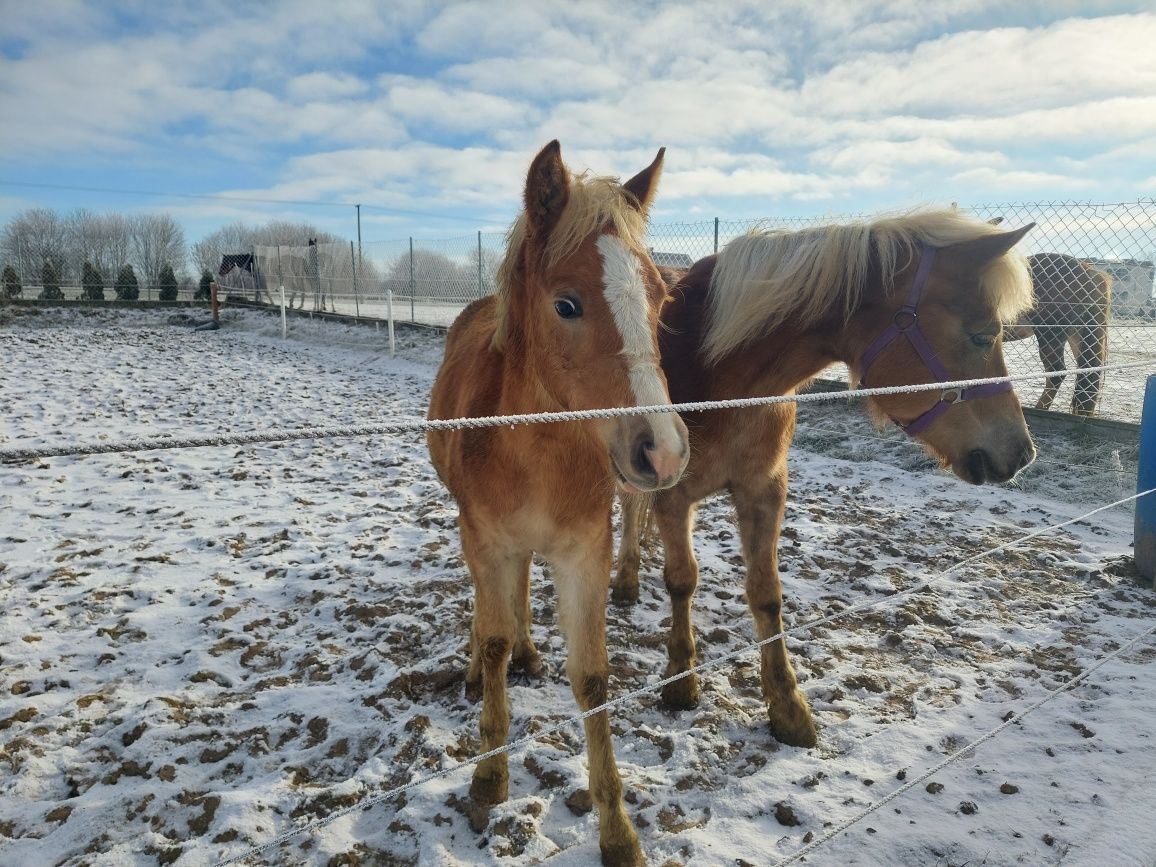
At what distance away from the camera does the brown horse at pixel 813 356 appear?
95.4 inches

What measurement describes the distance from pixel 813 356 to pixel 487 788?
213 centimetres

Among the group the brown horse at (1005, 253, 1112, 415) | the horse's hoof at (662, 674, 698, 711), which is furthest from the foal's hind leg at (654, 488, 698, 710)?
the brown horse at (1005, 253, 1112, 415)

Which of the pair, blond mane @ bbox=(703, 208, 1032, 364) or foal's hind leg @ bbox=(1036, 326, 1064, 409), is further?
foal's hind leg @ bbox=(1036, 326, 1064, 409)

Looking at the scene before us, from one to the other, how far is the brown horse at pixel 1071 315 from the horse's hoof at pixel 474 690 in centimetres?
655

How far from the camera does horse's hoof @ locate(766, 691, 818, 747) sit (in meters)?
2.55

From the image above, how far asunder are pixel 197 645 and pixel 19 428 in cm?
579

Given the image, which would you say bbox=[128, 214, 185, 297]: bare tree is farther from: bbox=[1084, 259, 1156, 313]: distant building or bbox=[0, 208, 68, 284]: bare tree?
bbox=[1084, 259, 1156, 313]: distant building

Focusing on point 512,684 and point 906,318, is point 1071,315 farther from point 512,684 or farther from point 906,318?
point 512,684

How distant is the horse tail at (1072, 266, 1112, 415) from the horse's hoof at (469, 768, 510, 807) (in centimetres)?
685

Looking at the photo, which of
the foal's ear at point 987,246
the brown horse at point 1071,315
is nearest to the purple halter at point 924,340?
the foal's ear at point 987,246

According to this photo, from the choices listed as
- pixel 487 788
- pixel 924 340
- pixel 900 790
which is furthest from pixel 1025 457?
pixel 487 788

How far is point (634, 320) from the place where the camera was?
1645 mm

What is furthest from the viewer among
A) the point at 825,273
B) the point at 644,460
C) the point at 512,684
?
the point at 512,684

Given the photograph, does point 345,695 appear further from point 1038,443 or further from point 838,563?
point 1038,443
